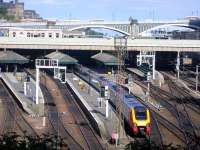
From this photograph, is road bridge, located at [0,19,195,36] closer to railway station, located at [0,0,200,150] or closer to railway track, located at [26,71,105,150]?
railway station, located at [0,0,200,150]

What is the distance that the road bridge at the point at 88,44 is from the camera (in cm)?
6531

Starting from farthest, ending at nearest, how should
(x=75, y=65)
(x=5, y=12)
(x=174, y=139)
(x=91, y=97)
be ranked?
1. (x=5, y=12)
2. (x=75, y=65)
3. (x=91, y=97)
4. (x=174, y=139)

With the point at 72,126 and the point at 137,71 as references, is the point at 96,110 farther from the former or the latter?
the point at 137,71

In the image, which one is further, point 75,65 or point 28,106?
point 75,65

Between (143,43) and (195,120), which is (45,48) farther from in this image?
(195,120)

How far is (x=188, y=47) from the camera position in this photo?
219 feet

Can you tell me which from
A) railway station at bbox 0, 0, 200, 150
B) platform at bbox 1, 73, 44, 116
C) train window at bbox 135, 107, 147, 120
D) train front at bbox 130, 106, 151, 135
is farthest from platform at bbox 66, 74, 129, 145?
platform at bbox 1, 73, 44, 116

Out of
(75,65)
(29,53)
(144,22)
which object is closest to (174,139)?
(75,65)

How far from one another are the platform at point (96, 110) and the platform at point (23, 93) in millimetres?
3170

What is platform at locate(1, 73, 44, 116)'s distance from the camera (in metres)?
37.0

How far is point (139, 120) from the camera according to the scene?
96.2 ft

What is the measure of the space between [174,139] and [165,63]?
154 feet

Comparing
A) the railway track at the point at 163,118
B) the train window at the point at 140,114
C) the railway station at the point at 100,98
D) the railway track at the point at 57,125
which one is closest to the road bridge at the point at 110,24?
the railway station at the point at 100,98

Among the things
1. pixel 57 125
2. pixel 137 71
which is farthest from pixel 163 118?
pixel 137 71
